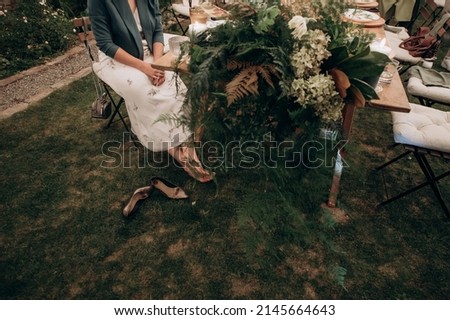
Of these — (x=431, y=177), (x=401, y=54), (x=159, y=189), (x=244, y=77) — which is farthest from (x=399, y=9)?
(x=244, y=77)

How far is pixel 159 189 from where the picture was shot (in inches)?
109

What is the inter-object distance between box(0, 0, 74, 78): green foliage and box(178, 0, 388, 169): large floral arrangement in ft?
14.2

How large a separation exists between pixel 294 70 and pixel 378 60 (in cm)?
36

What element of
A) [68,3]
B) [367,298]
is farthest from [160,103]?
[68,3]

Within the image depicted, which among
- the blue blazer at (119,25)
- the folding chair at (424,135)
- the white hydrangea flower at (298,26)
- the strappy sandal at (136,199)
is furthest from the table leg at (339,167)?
the blue blazer at (119,25)

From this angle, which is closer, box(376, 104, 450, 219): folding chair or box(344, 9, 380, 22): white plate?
box(376, 104, 450, 219): folding chair

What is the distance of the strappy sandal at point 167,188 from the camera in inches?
107

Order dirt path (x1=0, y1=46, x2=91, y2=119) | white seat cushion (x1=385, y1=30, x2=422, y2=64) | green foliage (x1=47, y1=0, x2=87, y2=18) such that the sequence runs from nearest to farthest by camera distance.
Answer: white seat cushion (x1=385, y1=30, x2=422, y2=64)
dirt path (x1=0, y1=46, x2=91, y2=119)
green foliage (x1=47, y1=0, x2=87, y2=18)

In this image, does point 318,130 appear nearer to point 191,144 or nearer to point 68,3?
point 191,144

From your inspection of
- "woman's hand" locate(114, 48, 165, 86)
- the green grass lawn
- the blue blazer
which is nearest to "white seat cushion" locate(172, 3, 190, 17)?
the blue blazer

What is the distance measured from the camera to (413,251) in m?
2.41

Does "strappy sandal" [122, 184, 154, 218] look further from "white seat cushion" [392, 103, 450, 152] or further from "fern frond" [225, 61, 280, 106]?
"white seat cushion" [392, 103, 450, 152]

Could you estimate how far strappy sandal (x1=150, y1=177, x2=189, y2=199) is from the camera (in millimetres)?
2730
